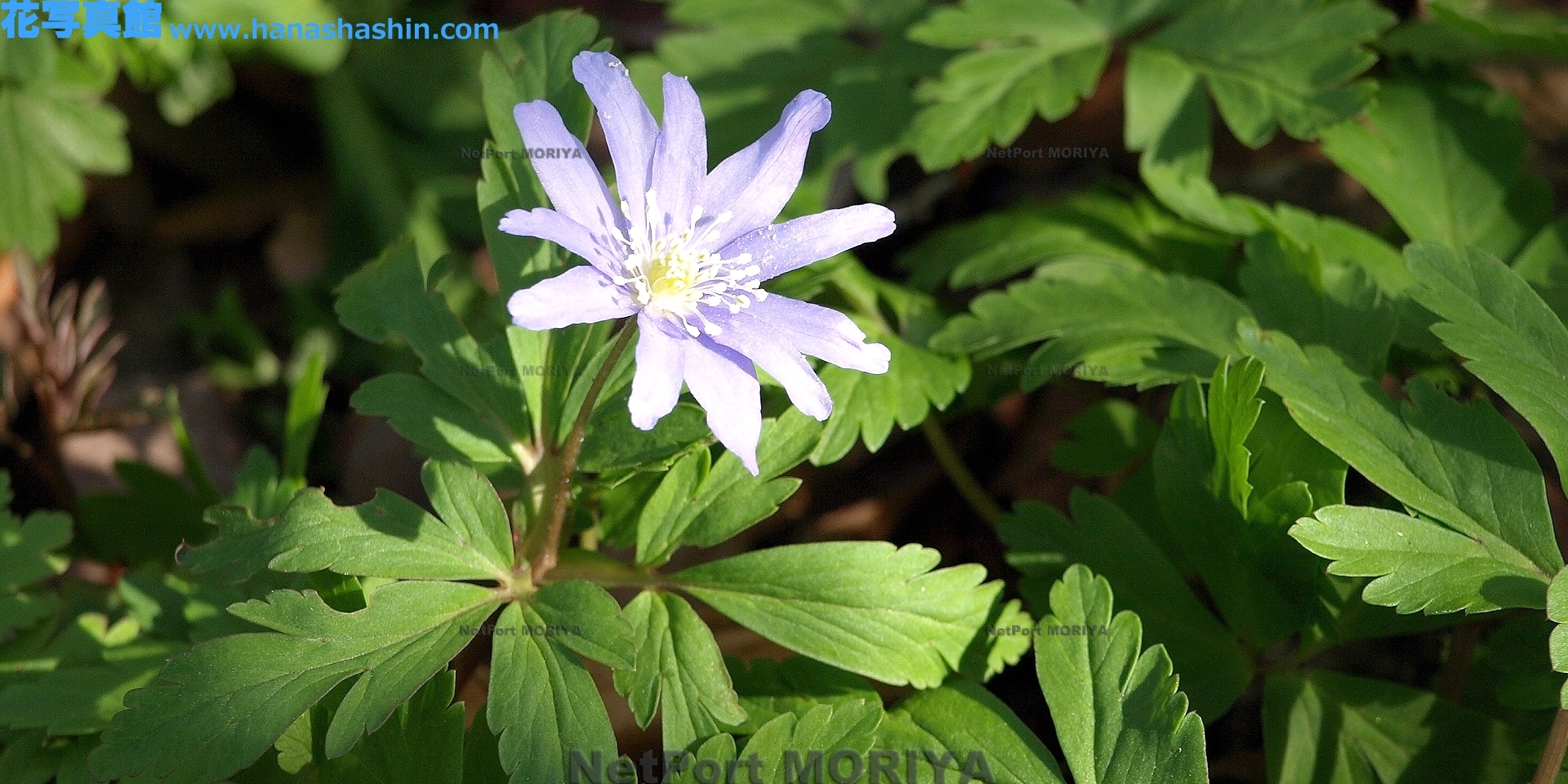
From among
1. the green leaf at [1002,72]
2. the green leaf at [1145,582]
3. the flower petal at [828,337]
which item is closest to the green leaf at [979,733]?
the green leaf at [1145,582]

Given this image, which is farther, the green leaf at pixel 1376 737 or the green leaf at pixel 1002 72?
the green leaf at pixel 1002 72

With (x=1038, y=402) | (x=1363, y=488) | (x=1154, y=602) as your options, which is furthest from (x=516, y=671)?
(x=1363, y=488)

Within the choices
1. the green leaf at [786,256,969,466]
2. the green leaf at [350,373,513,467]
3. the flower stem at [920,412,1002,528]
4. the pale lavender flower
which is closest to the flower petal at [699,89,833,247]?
the pale lavender flower

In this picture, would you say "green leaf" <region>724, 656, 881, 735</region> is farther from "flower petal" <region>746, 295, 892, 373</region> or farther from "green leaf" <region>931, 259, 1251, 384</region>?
"green leaf" <region>931, 259, 1251, 384</region>

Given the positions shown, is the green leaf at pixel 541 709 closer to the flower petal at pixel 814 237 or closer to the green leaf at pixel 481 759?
the green leaf at pixel 481 759

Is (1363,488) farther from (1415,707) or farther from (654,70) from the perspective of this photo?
(654,70)

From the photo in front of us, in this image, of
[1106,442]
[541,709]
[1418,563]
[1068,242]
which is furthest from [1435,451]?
[541,709]

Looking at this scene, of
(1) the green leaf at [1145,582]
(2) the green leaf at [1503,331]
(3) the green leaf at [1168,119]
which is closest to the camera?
(2) the green leaf at [1503,331]
